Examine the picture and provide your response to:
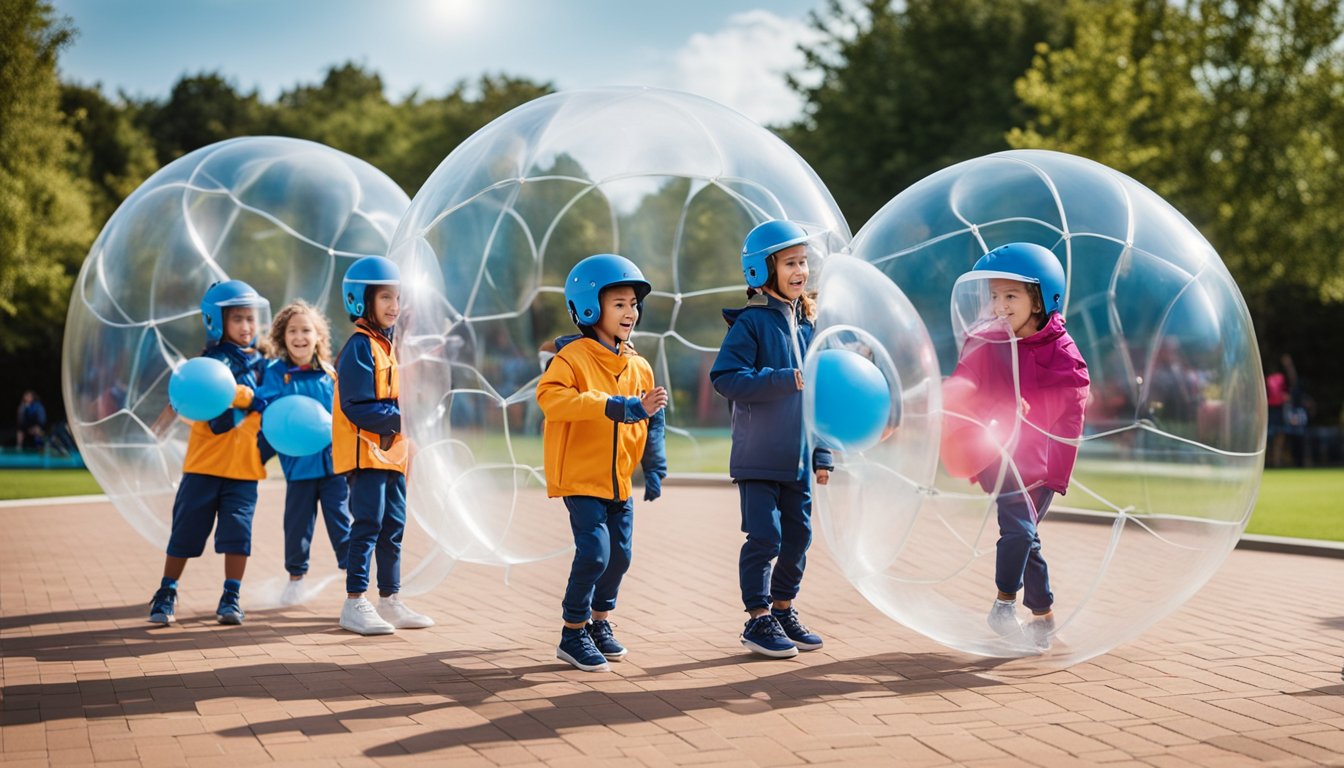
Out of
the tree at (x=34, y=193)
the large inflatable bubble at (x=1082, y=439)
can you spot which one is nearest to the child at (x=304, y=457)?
the large inflatable bubble at (x=1082, y=439)

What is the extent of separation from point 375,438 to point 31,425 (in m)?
20.0

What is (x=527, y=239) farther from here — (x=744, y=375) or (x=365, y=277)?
(x=744, y=375)

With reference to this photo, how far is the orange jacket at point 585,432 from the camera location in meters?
5.46

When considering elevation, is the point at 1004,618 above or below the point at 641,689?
above

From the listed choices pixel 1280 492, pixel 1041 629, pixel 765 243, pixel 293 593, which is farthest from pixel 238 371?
pixel 1280 492

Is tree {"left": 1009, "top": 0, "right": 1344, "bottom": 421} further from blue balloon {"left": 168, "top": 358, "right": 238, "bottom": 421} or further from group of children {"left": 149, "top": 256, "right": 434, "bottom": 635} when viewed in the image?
blue balloon {"left": 168, "top": 358, "right": 238, "bottom": 421}

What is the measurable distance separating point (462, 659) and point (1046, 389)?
2744 mm

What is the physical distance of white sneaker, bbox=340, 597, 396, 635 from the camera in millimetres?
6438

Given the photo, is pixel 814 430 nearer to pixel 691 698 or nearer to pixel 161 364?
pixel 691 698

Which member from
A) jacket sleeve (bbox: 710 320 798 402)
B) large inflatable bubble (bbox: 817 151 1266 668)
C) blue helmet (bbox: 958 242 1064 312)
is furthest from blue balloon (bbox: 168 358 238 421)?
blue helmet (bbox: 958 242 1064 312)

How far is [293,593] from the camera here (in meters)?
7.35

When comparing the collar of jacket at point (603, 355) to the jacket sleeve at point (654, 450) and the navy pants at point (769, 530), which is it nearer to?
the jacket sleeve at point (654, 450)

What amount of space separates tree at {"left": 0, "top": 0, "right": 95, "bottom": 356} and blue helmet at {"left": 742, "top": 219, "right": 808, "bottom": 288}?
22916mm

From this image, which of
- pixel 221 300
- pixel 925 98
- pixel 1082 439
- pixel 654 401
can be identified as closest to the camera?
pixel 1082 439
